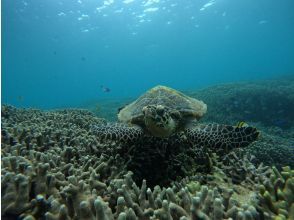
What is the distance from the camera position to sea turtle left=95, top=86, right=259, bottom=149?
4.06m

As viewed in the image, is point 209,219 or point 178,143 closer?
point 209,219

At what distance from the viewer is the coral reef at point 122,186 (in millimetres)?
2219

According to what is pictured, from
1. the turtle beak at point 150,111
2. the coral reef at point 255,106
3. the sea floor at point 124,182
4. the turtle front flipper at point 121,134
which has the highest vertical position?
the turtle beak at point 150,111

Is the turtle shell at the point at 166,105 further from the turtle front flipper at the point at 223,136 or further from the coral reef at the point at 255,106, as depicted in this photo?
the coral reef at the point at 255,106

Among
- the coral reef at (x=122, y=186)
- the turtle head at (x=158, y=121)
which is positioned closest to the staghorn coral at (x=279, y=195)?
the coral reef at (x=122, y=186)

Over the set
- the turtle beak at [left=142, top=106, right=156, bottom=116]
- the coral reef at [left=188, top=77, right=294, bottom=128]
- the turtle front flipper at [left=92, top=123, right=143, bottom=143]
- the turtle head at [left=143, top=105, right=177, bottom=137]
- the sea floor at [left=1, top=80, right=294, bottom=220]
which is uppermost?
the turtle beak at [left=142, top=106, right=156, bottom=116]

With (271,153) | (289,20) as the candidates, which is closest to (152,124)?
(271,153)

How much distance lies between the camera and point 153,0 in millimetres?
43000

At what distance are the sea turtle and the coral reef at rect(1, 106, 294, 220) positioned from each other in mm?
235

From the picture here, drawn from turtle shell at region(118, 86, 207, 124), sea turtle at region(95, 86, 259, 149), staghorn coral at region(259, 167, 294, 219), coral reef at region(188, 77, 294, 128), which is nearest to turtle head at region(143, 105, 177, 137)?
sea turtle at region(95, 86, 259, 149)

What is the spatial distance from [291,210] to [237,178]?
4.82ft

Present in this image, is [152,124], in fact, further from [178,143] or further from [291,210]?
[291,210]

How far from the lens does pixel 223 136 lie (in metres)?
4.22

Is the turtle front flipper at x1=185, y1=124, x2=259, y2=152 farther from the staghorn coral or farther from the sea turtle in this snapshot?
the staghorn coral
